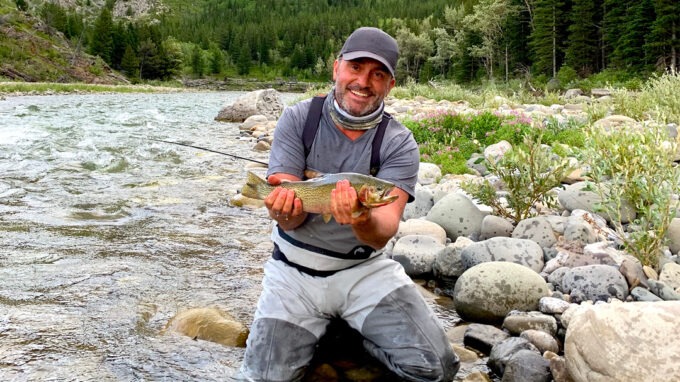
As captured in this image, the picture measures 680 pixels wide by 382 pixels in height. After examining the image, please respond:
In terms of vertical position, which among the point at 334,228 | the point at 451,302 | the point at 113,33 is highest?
the point at 113,33

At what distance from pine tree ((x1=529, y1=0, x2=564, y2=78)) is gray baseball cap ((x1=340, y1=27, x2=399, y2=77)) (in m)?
54.6

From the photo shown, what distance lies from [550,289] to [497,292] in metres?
0.73

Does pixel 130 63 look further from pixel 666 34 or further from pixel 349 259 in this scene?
pixel 349 259

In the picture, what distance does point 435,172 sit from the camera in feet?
32.1

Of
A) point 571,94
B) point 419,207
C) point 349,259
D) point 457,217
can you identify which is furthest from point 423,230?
point 571,94

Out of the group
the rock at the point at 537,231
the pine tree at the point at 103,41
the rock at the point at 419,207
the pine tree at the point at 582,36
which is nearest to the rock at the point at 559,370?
the rock at the point at 537,231

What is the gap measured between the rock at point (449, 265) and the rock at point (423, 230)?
719mm

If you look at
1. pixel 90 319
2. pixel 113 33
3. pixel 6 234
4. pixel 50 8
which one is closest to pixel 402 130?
pixel 90 319

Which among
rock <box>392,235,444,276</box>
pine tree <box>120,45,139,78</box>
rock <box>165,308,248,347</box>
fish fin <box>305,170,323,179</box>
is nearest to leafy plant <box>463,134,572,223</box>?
rock <box>392,235,444,276</box>

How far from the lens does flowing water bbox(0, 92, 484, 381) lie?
389 centimetres

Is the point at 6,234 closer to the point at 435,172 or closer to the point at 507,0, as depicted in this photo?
the point at 435,172

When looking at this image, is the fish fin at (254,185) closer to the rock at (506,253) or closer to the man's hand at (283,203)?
the man's hand at (283,203)

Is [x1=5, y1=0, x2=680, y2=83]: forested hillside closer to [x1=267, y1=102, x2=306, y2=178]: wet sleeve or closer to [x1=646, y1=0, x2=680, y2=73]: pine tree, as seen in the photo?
[x1=646, y1=0, x2=680, y2=73]: pine tree

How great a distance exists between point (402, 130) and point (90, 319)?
309 centimetres
